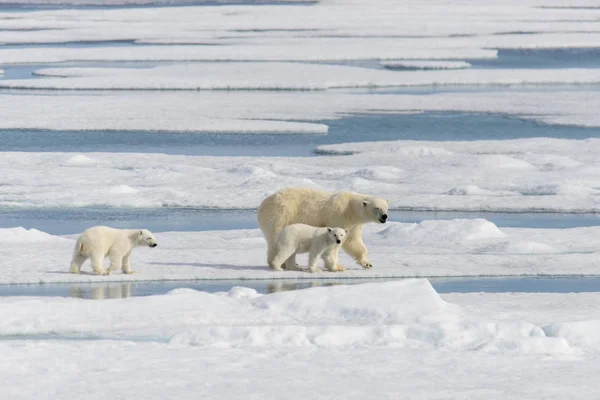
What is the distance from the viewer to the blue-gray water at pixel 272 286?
7.73m

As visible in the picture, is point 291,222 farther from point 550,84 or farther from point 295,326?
point 550,84

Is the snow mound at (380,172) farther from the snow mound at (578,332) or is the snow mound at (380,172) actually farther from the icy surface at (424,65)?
the icy surface at (424,65)

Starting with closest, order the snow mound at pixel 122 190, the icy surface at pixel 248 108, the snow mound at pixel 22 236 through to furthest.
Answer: the snow mound at pixel 22 236, the snow mound at pixel 122 190, the icy surface at pixel 248 108

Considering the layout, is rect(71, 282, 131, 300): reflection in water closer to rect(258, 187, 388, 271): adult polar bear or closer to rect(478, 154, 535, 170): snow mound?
rect(258, 187, 388, 271): adult polar bear

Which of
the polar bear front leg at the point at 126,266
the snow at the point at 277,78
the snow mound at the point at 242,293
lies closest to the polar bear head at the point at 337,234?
the snow mound at the point at 242,293

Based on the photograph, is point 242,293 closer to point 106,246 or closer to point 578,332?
point 106,246

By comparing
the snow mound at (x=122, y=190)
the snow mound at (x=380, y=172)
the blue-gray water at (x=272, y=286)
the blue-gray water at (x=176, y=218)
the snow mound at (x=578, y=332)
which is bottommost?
the blue-gray water at (x=176, y=218)

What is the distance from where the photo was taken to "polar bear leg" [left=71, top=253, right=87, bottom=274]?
8141mm

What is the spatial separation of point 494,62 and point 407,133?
12.4 m

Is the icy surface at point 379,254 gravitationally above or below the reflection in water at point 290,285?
above

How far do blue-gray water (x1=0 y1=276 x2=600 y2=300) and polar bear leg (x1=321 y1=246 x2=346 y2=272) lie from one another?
0.20m

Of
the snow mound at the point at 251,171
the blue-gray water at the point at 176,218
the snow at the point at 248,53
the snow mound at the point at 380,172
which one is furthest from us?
the snow at the point at 248,53

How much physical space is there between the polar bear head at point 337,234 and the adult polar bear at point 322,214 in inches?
11.1

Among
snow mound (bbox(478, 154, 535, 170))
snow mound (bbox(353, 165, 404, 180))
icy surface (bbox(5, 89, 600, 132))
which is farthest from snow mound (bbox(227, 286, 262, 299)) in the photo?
icy surface (bbox(5, 89, 600, 132))
